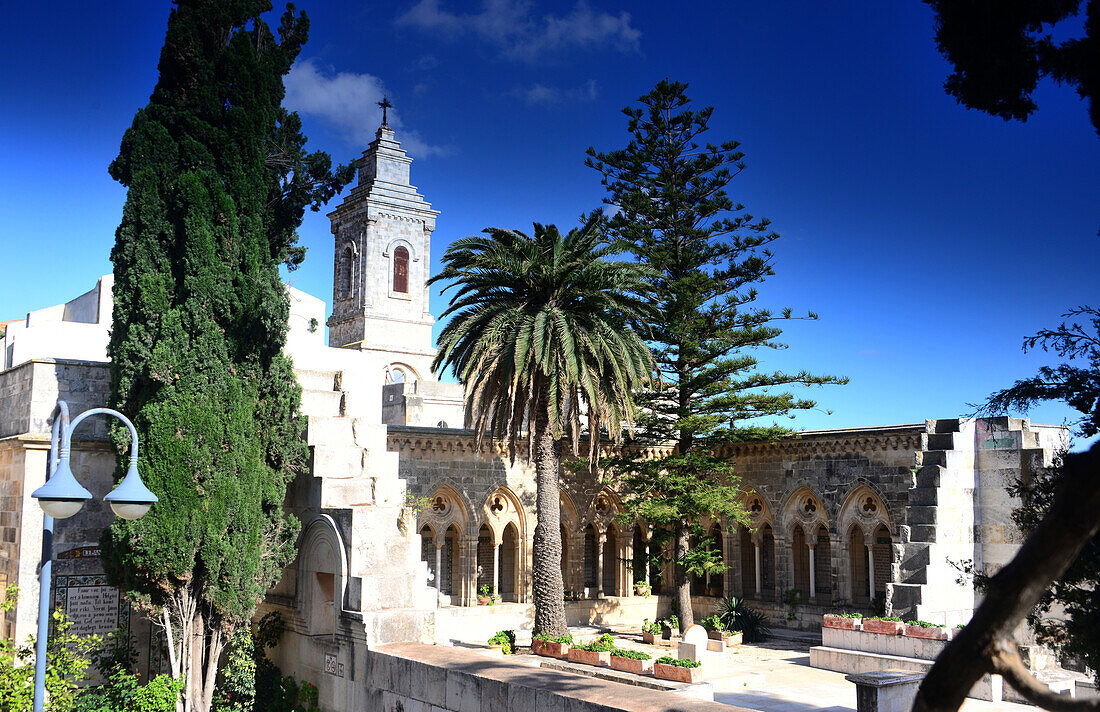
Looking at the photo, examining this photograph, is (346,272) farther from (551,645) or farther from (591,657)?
(591,657)

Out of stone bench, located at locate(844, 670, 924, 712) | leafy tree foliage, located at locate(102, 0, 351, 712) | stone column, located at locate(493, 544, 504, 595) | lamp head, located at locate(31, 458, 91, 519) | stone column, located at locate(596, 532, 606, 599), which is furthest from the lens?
stone column, located at locate(596, 532, 606, 599)

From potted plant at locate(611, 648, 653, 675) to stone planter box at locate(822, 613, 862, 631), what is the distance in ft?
11.3

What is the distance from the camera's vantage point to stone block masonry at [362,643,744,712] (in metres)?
7.59

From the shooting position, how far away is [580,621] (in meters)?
20.9

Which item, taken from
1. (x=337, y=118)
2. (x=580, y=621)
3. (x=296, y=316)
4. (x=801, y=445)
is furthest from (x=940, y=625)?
(x=337, y=118)

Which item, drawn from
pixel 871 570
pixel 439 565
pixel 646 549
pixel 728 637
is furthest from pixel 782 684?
pixel 646 549

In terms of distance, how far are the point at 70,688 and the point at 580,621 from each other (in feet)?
42.2

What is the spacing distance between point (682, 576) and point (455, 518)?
4952mm

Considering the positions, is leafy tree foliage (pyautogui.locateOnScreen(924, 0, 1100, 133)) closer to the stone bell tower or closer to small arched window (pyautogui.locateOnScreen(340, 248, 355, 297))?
the stone bell tower

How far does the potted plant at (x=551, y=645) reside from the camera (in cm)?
1600

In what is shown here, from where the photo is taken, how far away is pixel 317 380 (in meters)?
12.7

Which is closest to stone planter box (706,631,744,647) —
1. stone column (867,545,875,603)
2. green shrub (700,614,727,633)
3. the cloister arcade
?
green shrub (700,614,727,633)

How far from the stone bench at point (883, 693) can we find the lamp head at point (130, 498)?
241 inches

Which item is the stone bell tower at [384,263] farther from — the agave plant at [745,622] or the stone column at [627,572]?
the agave plant at [745,622]
